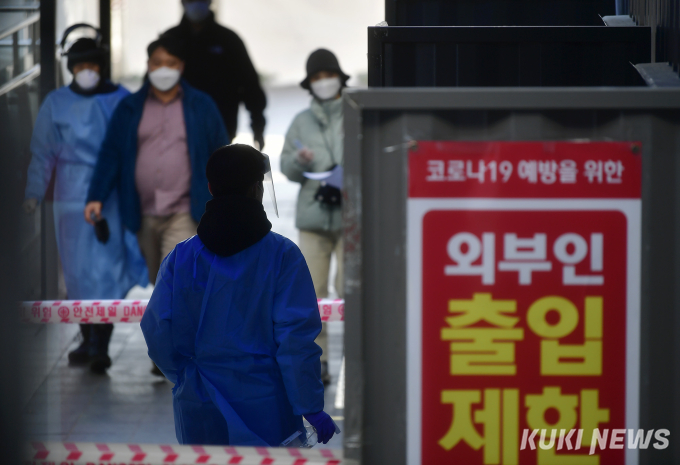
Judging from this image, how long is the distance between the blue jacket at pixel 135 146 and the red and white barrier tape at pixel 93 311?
1788mm

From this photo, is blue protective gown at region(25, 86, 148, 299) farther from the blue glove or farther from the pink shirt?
the blue glove

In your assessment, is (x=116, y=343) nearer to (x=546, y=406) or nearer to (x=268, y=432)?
(x=268, y=432)

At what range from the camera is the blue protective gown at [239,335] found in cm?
298

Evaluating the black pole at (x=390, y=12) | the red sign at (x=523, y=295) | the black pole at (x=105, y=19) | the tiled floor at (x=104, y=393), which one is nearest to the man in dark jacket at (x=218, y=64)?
the black pole at (x=105, y=19)

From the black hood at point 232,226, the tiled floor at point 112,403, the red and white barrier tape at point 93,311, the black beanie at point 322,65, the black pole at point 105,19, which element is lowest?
the tiled floor at point 112,403

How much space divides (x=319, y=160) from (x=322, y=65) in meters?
0.62

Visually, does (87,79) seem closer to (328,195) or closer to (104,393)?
(328,195)

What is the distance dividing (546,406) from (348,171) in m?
0.73

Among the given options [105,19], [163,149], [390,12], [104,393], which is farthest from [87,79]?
[390,12]

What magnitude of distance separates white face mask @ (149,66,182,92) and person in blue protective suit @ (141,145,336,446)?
116 inches

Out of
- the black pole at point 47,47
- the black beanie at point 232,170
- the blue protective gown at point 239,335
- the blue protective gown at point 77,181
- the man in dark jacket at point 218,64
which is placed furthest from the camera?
the man in dark jacket at point 218,64

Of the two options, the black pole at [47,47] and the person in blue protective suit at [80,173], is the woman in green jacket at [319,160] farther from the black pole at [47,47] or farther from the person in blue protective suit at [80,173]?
the black pole at [47,47]

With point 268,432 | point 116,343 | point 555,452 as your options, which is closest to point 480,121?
point 555,452

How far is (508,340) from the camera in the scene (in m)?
2.21
